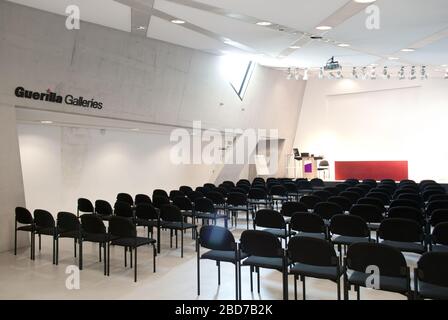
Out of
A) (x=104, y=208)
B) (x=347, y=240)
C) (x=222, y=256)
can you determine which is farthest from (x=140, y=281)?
(x=347, y=240)

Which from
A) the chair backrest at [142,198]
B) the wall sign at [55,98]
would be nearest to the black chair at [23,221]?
the wall sign at [55,98]

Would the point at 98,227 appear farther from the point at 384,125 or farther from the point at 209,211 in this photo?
the point at 384,125

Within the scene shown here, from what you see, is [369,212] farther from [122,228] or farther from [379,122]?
[379,122]

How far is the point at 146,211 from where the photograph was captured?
23.8 feet

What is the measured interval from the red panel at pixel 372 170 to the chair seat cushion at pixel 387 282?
14583mm

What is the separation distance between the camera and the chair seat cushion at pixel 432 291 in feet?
11.2

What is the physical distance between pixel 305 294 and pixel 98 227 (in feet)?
10.9

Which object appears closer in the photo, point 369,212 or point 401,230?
point 401,230

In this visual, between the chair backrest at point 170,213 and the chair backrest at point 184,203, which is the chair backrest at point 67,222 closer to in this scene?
the chair backrest at point 170,213

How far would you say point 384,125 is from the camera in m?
17.5

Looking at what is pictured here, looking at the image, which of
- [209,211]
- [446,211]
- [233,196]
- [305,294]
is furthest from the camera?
[233,196]

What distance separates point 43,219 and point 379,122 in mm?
15252
